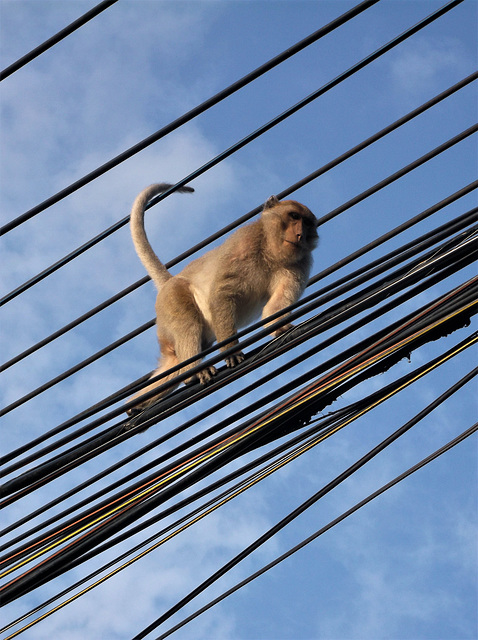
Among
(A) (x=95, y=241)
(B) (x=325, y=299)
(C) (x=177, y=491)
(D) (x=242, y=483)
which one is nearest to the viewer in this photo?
(B) (x=325, y=299)

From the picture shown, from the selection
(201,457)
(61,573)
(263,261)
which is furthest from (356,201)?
(61,573)

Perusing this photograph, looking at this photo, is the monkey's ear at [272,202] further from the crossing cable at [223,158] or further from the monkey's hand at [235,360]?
the monkey's hand at [235,360]

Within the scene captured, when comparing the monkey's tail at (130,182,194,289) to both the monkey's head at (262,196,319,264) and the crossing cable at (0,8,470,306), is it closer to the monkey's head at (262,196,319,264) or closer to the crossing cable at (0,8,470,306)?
the crossing cable at (0,8,470,306)

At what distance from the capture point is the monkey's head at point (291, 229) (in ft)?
24.5

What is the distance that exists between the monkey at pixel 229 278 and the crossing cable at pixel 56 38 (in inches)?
101

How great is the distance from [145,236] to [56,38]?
2.83 meters

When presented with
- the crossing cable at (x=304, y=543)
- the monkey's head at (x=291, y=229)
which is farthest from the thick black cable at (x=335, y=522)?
the monkey's head at (x=291, y=229)

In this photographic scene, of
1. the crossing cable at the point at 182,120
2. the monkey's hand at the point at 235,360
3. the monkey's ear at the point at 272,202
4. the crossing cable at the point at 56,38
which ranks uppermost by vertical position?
the monkey's ear at the point at 272,202

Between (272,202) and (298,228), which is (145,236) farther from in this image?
(298,228)

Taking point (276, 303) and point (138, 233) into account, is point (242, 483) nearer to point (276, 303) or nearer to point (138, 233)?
point (276, 303)

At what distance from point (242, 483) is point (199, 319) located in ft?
6.99

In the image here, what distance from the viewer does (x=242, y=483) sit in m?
5.31

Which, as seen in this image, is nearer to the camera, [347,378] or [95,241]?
[347,378]

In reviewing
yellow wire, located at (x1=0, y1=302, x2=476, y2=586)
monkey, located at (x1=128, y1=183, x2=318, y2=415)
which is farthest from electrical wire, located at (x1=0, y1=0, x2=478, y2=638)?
monkey, located at (x1=128, y1=183, x2=318, y2=415)
